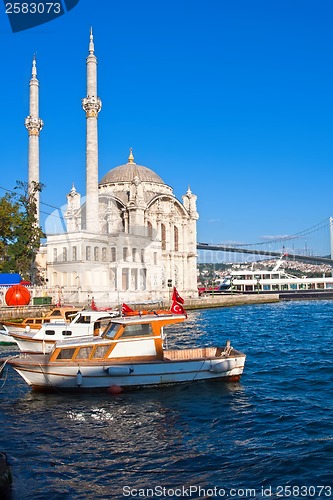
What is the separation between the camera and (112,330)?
1620 cm

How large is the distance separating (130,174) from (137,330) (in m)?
62.4

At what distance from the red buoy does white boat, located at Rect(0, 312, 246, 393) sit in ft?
73.2

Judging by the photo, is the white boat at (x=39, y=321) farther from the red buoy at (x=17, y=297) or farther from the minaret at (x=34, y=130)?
the minaret at (x=34, y=130)

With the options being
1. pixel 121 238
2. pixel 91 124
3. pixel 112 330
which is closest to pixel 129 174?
pixel 121 238

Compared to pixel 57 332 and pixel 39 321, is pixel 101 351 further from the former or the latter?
pixel 39 321

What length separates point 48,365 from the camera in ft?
49.7

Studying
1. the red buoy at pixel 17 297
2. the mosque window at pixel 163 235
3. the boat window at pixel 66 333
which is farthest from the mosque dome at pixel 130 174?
the boat window at pixel 66 333

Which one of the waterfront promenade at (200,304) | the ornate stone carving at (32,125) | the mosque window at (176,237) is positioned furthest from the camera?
the mosque window at (176,237)

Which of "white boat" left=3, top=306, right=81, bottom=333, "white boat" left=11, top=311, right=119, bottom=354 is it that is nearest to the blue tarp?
"white boat" left=3, top=306, right=81, bottom=333

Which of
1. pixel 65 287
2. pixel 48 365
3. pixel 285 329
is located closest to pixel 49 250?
pixel 65 287

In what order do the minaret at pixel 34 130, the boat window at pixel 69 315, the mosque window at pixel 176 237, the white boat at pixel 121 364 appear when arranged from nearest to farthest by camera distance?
the white boat at pixel 121 364 < the boat window at pixel 69 315 < the minaret at pixel 34 130 < the mosque window at pixel 176 237

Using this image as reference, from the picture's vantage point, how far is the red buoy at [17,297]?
3806 centimetres

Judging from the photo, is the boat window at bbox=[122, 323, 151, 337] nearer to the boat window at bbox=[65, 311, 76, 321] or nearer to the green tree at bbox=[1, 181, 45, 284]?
the boat window at bbox=[65, 311, 76, 321]

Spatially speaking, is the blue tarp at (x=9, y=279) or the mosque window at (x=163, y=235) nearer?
the blue tarp at (x=9, y=279)
